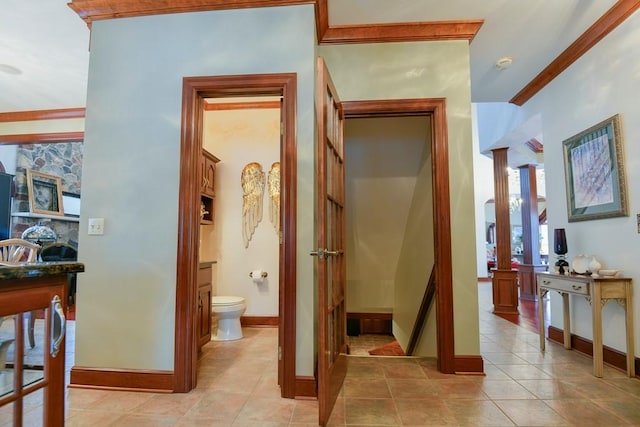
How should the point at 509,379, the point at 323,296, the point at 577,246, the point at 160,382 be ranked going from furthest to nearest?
1. the point at 577,246
2. the point at 509,379
3. the point at 160,382
4. the point at 323,296

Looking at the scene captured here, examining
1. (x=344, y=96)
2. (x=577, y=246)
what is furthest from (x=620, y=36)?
(x=344, y=96)

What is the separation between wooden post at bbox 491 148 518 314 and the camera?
16.3 ft

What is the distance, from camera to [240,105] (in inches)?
159

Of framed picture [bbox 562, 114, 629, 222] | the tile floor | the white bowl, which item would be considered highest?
framed picture [bbox 562, 114, 629, 222]

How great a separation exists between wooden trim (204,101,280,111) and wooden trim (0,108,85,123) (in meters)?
1.86

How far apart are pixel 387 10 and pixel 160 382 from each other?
123 inches

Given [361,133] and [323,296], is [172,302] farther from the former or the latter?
[361,133]

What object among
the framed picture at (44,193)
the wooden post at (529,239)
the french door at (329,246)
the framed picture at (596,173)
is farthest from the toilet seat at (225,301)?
the wooden post at (529,239)

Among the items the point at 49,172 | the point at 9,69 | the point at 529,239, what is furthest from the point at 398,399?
the point at 49,172

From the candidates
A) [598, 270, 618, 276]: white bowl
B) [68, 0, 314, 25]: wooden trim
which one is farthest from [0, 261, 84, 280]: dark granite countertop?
[598, 270, 618, 276]: white bowl

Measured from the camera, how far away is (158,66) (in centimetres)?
245

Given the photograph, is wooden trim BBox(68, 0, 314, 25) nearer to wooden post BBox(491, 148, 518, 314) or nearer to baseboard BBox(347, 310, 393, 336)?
baseboard BBox(347, 310, 393, 336)

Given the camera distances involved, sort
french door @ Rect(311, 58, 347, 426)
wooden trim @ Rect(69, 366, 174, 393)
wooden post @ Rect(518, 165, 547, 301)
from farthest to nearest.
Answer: wooden post @ Rect(518, 165, 547, 301), wooden trim @ Rect(69, 366, 174, 393), french door @ Rect(311, 58, 347, 426)

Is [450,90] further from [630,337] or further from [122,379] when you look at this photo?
[122,379]
